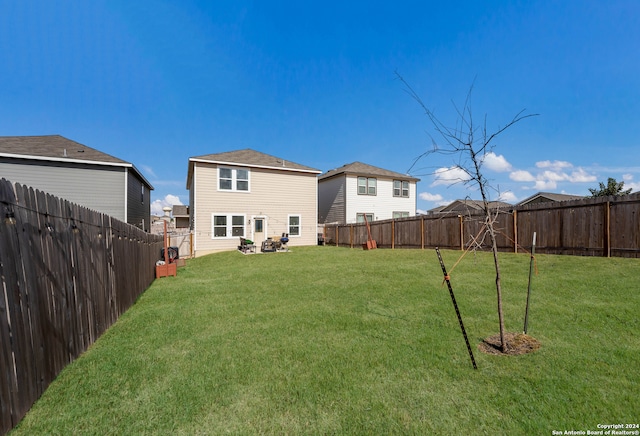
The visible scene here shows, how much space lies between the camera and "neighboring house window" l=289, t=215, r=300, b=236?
1942 centimetres

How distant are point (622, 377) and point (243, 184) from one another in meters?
17.8

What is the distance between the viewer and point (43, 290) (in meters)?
2.66

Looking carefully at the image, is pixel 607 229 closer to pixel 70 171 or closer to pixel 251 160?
pixel 251 160

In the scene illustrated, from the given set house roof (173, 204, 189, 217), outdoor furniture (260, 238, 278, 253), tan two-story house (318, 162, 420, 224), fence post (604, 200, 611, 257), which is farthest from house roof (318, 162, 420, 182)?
house roof (173, 204, 189, 217)

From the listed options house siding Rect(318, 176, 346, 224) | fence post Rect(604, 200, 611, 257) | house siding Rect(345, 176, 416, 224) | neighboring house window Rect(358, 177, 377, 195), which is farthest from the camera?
neighboring house window Rect(358, 177, 377, 195)

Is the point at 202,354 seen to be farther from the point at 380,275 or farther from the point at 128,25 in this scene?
the point at 128,25

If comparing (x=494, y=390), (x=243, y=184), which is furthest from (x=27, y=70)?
(x=494, y=390)

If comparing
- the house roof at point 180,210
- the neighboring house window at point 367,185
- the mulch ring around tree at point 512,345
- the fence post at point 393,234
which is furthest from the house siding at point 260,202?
the house roof at point 180,210

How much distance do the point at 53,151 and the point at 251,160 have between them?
34.0 ft

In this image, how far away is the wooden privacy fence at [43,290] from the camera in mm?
2139

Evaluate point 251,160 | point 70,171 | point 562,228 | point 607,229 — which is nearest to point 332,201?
point 251,160

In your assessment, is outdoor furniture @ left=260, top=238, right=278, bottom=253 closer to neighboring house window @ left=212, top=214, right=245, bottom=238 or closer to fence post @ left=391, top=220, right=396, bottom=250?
neighboring house window @ left=212, top=214, right=245, bottom=238

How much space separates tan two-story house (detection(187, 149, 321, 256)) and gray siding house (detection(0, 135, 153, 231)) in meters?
3.79

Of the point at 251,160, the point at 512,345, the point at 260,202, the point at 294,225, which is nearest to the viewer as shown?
the point at 512,345
